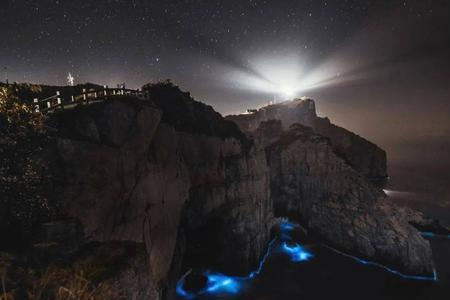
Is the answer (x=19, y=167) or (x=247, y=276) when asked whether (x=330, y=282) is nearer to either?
(x=247, y=276)

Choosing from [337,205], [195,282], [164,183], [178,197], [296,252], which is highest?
[164,183]

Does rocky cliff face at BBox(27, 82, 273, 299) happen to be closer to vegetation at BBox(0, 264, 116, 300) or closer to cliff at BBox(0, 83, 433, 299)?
cliff at BBox(0, 83, 433, 299)

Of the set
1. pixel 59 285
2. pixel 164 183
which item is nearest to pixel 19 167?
pixel 59 285

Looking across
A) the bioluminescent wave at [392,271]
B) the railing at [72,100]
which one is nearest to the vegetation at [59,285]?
the railing at [72,100]

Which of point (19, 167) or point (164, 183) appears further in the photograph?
point (164, 183)

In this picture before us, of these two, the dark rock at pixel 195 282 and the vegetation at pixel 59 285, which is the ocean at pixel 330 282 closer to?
the dark rock at pixel 195 282

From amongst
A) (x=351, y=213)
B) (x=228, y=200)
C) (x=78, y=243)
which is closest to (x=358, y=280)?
(x=351, y=213)

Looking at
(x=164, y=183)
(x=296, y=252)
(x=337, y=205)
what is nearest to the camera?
(x=164, y=183)

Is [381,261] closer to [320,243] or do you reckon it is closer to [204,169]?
[320,243]
